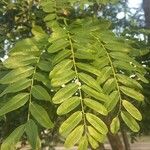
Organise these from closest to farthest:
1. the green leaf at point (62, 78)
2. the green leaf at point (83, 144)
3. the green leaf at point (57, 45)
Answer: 1. the green leaf at point (83, 144)
2. the green leaf at point (62, 78)
3. the green leaf at point (57, 45)

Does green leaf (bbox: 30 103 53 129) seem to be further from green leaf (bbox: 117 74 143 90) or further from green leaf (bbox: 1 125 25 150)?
green leaf (bbox: 117 74 143 90)

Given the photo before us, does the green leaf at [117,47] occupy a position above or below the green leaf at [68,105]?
above

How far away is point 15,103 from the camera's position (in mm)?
1294

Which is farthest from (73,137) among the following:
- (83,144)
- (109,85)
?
(109,85)

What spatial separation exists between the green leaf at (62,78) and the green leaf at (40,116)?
0.09m

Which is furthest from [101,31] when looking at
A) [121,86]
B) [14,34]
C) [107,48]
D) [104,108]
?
[14,34]

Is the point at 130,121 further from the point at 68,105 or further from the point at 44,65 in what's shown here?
the point at 44,65

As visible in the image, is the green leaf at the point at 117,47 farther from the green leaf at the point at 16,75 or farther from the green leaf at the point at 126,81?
the green leaf at the point at 16,75

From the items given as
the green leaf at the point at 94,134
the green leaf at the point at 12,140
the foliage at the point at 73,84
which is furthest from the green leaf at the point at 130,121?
the green leaf at the point at 12,140

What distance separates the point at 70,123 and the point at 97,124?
83 millimetres

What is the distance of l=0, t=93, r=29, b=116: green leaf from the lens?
127cm

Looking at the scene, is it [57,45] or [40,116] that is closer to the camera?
[40,116]

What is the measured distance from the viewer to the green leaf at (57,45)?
A: 55.8 inches

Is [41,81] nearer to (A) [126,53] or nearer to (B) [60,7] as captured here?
(A) [126,53]
